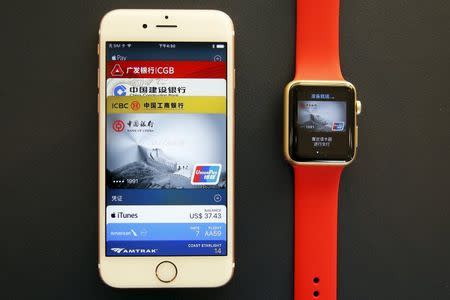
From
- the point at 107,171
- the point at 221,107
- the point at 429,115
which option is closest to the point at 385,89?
the point at 429,115

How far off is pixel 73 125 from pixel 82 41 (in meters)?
0.07

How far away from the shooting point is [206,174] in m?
0.44

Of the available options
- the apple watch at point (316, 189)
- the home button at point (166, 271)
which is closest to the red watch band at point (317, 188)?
the apple watch at point (316, 189)

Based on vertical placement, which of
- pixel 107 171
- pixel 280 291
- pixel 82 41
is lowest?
pixel 280 291

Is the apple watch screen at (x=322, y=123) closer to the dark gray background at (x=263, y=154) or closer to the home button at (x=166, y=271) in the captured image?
the dark gray background at (x=263, y=154)

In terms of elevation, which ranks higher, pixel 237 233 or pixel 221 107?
pixel 221 107

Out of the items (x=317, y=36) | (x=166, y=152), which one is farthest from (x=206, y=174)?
(x=317, y=36)

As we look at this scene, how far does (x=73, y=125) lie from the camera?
1.49 feet

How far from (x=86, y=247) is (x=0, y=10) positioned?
0.22m

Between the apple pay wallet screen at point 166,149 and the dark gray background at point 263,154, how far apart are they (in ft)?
0.09

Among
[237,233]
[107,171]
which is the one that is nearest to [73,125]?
[107,171]

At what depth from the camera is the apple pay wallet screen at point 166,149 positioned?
44 centimetres

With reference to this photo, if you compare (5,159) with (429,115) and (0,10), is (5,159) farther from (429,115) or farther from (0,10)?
(429,115)

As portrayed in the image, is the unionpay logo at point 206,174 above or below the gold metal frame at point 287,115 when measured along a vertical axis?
below
